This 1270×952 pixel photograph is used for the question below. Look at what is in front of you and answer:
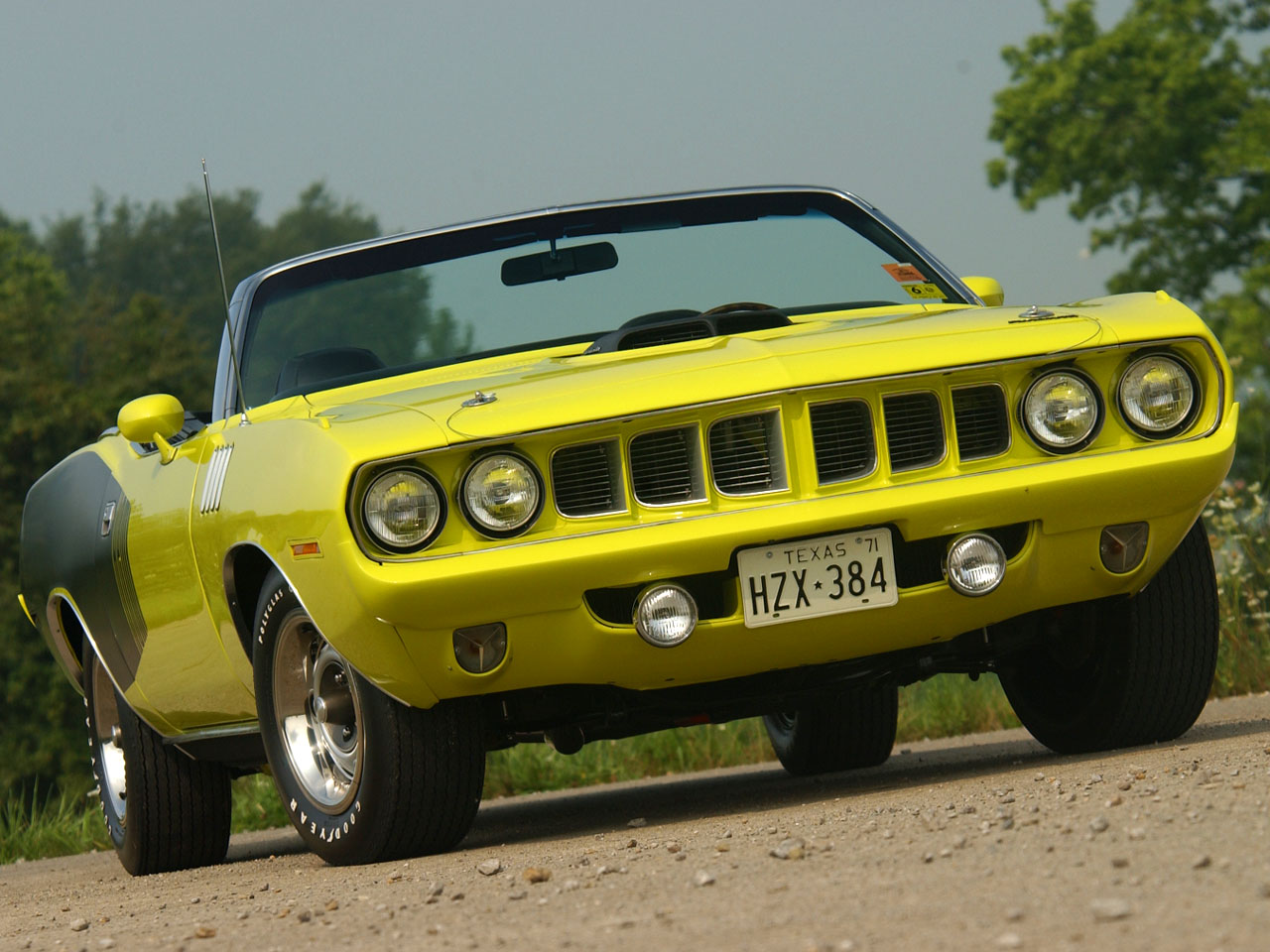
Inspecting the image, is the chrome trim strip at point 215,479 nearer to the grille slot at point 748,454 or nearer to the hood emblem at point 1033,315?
the grille slot at point 748,454

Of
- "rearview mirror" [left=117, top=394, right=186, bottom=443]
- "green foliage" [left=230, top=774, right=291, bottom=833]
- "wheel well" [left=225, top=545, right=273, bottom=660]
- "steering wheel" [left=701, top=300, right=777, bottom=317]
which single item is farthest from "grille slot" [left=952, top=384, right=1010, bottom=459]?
"green foliage" [left=230, top=774, right=291, bottom=833]

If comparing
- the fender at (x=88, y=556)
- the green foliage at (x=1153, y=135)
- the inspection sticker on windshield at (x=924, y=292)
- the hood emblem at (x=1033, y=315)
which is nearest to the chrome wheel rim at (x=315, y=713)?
the fender at (x=88, y=556)

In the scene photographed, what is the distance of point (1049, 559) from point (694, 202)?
2.03 metres

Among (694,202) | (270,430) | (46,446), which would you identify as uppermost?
(694,202)

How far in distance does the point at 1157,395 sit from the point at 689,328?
1237 millimetres

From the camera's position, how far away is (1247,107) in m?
42.7

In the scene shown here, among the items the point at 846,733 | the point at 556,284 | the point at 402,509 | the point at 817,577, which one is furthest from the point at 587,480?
the point at 846,733

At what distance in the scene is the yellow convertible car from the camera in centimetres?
397

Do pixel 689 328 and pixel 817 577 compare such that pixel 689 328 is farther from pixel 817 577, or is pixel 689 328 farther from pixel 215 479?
pixel 215 479

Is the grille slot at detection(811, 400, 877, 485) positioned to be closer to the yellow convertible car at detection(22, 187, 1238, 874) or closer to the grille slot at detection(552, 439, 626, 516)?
the yellow convertible car at detection(22, 187, 1238, 874)

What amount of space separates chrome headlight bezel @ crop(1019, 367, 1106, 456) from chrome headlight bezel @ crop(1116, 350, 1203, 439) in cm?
6

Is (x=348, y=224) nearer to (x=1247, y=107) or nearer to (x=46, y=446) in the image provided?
(x=46, y=446)

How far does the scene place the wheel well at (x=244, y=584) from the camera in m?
4.59

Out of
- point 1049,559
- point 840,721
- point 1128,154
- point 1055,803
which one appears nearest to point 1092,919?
point 1055,803
